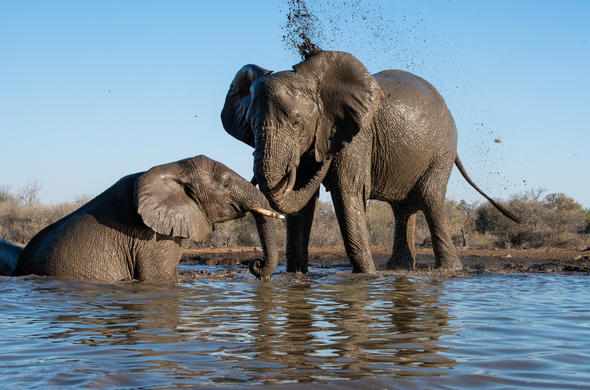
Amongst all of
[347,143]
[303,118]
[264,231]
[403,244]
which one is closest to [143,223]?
[264,231]

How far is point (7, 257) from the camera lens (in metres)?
7.74

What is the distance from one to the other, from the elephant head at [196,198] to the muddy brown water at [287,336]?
1.85ft

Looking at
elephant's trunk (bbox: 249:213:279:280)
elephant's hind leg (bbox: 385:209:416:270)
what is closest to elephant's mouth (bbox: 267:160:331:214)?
elephant's trunk (bbox: 249:213:279:280)

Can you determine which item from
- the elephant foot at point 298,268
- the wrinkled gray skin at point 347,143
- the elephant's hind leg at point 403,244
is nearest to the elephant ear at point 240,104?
the wrinkled gray skin at point 347,143

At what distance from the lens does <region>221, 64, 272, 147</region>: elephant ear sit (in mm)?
8852

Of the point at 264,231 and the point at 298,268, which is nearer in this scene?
the point at 264,231

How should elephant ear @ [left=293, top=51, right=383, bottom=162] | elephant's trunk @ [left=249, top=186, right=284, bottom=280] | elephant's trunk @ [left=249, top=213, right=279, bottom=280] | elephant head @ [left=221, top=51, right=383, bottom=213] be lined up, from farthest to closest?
1. elephant ear @ [left=293, top=51, right=383, bottom=162]
2. elephant head @ [left=221, top=51, right=383, bottom=213]
3. elephant's trunk @ [left=249, top=213, right=279, bottom=280]
4. elephant's trunk @ [left=249, top=186, right=284, bottom=280]

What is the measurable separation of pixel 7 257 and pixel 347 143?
390 centimetres

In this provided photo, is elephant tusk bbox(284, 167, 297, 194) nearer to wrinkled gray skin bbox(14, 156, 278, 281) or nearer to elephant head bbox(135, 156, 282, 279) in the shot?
elephant head bbox(135, 156, 282, 279)

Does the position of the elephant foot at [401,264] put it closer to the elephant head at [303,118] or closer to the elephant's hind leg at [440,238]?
the elephant's hind leg at [440,238]

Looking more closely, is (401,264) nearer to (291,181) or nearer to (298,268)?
(298,268)

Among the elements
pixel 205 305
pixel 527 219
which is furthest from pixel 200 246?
pixel 205 305

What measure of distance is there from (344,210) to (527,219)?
13.4 metres

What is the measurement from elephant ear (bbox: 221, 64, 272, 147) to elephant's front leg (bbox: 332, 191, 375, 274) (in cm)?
141
